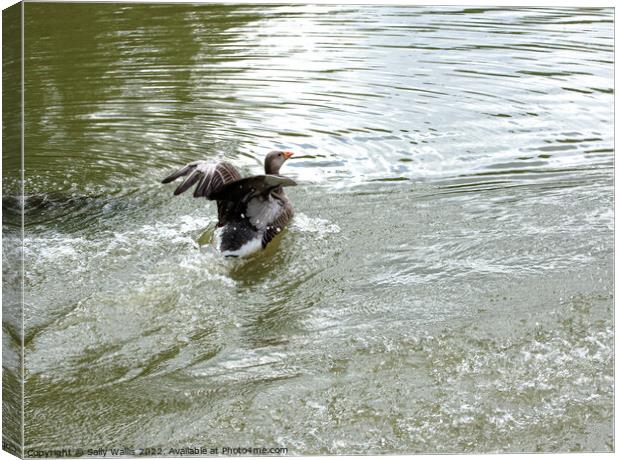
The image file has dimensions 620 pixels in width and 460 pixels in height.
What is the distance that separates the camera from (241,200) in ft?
16.5

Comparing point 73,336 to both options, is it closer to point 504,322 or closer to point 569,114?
point 504,322

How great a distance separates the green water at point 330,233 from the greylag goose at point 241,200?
75 millimetres

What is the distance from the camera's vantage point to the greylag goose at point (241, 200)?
4766 mm

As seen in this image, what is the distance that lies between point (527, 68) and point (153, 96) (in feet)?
5.16

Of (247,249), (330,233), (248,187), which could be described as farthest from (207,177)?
(330,233)

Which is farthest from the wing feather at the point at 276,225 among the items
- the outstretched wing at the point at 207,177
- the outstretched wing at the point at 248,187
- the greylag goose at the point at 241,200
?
the outstretched wing at the point at 207,177

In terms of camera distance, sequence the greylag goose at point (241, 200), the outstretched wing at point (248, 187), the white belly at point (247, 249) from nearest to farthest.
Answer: the outstretched wing at point (248, 187) → the greylag goose at point (241, 200) → the white belly at point (247, 249)

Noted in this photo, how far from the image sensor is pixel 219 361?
13.8 feet

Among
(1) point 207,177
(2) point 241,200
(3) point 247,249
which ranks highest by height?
(1) point 207,177

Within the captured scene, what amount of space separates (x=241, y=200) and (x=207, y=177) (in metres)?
0.31

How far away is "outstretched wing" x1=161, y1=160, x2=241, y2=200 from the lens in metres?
4.75

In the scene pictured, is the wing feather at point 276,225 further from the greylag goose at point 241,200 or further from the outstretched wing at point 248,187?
the outstretched wing at point 248,187

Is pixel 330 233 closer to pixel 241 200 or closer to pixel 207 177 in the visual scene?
pixel 241 200

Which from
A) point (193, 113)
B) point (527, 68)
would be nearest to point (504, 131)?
point (527, 68)
